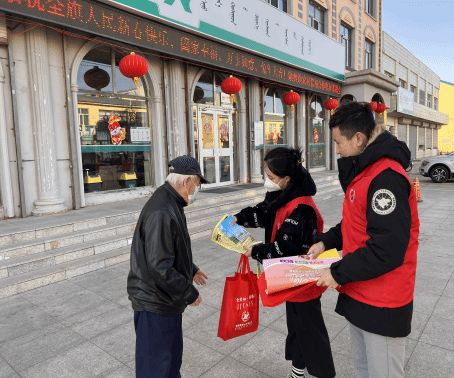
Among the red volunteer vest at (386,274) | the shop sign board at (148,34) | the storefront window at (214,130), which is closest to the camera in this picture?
the red volunteer vest at (386,274)

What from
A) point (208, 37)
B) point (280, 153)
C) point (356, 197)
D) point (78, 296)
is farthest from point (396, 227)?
point (208, 37)

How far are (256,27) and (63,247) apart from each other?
27.7ft

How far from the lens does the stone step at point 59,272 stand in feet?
13.5

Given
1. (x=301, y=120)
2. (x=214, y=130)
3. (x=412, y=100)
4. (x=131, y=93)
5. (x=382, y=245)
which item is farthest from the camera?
(x=412, y=100)

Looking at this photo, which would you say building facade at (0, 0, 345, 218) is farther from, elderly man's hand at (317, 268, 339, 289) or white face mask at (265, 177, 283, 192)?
elderly man's hand at (317, 268, 339, 289)

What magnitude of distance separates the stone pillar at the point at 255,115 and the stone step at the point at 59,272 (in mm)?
6740

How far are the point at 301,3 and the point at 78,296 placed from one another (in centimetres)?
1383

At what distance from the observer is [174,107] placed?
865 centimetres

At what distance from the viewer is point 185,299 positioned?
6.23 feet

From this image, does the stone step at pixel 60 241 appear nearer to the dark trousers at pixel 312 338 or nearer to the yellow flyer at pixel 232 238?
the yellow flyer at pixel 232 238

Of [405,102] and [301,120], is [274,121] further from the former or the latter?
[405,102]

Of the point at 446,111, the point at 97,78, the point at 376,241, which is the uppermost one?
the point at 446,111

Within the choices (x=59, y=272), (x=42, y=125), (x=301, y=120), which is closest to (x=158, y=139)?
(x=42, y=125)

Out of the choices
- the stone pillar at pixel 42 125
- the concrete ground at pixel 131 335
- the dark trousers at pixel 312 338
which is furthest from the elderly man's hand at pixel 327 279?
the stone pillar at pixel 42 125
